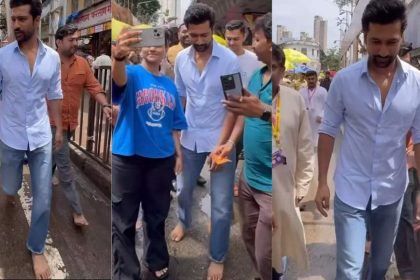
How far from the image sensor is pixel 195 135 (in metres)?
2.02

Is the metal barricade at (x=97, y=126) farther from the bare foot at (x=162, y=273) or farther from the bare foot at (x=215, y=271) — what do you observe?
the bare foot at (x=215, y=271)

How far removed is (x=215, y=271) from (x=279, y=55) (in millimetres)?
957

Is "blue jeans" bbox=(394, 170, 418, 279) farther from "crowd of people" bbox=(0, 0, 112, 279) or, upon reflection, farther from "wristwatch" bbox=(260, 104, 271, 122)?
"crowd of people" bbox=(0, 0, 112, 279)

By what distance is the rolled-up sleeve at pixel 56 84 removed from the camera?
1.98 meters

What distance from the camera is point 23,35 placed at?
78.3 inches

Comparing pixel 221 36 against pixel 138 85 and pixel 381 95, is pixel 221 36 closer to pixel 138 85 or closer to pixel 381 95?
pixel 138 85

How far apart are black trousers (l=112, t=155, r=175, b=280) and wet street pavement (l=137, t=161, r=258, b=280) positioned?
0.11 feet

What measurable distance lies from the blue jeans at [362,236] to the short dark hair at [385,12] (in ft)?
2.53

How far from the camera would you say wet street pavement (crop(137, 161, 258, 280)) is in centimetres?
207

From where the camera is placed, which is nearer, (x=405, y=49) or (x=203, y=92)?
(x=203, y=92)

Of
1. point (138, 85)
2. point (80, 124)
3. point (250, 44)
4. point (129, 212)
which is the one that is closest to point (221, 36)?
point (250, 44)

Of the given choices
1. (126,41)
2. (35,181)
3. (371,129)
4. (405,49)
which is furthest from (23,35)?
(405,49)

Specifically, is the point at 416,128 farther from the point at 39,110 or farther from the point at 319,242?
the point at 39,110

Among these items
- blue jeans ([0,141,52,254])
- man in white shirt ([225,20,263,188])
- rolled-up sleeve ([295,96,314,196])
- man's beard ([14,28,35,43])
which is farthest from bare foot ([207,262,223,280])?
man's beard ([14,28,35,43])
